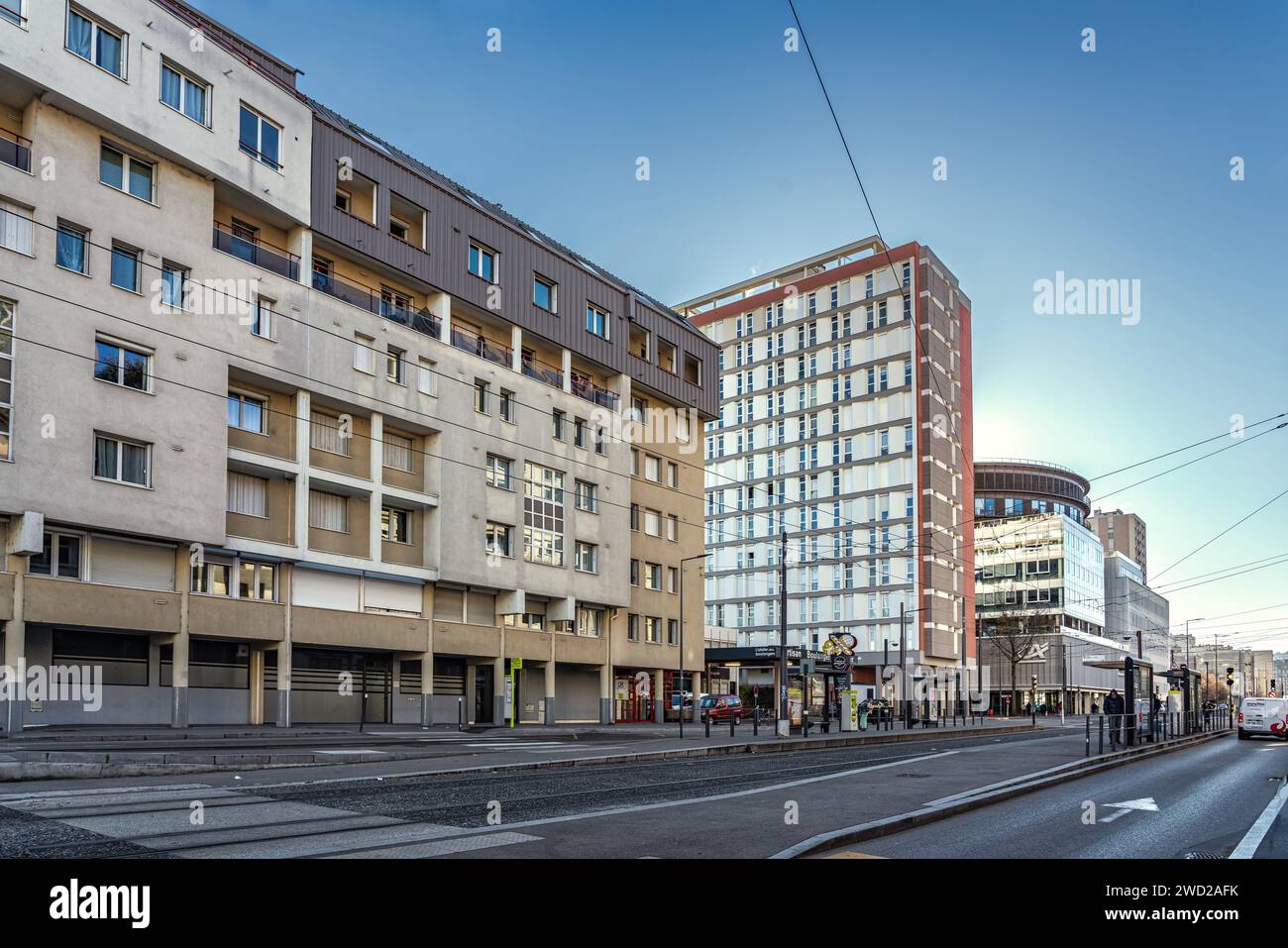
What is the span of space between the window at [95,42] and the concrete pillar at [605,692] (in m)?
33.3

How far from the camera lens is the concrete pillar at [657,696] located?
58219 millimetres

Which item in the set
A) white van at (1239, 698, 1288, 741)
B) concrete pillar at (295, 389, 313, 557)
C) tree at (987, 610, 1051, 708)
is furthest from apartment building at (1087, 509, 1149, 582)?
concrete pillar at (295, 389, 313, 557)

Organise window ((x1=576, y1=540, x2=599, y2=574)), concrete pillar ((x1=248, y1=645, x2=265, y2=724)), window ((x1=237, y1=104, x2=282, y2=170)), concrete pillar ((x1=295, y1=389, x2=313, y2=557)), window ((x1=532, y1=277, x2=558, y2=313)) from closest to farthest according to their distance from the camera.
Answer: concrete pillar ((x1=248, y1=645, x2=265, y2=724))
window ((x1=237, y1=104, x2=282, y2=170))
concrete pillar ((x1=295, y1=389, x2=313, y2=557))
window ((x1=532, y1=277, x2=558, y2=313))
window ((x1=576, y1=540, x2=599, y2=574))

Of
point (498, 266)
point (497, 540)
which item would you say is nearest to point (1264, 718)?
point (497, 540)

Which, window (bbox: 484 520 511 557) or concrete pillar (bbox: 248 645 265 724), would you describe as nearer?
concrete pillar (bbox: 248 645 265 724)

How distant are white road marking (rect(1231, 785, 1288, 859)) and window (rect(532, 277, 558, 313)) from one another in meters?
39.4

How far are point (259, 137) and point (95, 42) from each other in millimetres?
6235

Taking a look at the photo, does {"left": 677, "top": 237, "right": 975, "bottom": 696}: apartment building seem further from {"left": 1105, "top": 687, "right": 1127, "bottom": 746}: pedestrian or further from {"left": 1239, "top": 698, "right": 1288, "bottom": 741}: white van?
{"left": 1105, "top": 687, "right": 1127, "bottom": 746}: pedestrian

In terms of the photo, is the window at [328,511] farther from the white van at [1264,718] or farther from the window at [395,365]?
the white van at [1264,718]

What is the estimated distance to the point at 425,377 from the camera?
43.5m

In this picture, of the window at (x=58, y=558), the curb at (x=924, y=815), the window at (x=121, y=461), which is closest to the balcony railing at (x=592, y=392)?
the window at (x=121, y=461)

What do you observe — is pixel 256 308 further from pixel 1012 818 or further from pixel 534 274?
pixel 1012 818

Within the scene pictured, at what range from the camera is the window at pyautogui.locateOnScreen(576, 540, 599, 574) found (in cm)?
5200
